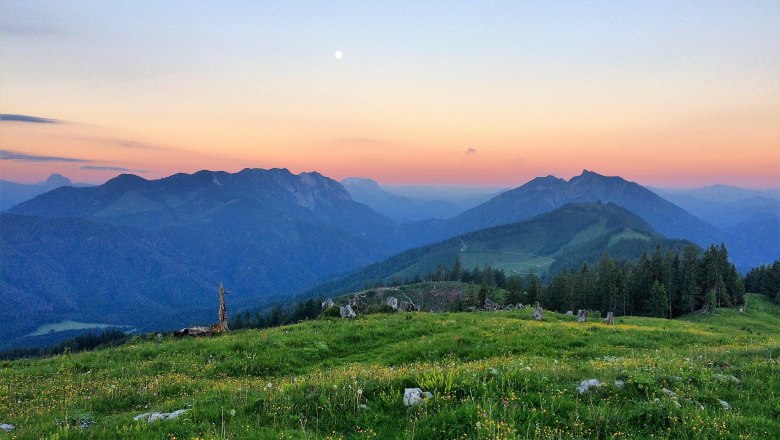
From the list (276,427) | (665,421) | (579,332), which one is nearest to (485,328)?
(579,332)

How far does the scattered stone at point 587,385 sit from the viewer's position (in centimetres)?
1052

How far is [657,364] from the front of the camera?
1368 cm

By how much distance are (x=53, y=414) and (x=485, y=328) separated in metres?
23.2

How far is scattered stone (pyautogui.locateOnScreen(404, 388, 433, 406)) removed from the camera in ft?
32.2

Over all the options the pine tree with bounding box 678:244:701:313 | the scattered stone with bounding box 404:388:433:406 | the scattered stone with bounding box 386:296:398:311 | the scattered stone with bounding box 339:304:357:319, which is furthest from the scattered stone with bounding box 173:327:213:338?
the pine tree with bounding box 678:244:701:313

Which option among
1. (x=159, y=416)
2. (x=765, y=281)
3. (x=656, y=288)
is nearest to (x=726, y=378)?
(x=159, y=416)

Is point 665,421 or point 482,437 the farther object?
point 665,421

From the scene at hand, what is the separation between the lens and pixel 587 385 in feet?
35.4

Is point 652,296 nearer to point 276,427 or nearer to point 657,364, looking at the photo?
point 657,364

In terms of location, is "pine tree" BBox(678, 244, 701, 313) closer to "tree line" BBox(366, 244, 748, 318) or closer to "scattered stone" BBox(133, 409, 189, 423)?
"tree line" BBox(366, 244, 748, 318)

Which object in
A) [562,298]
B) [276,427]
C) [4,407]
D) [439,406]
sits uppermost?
[439,406]

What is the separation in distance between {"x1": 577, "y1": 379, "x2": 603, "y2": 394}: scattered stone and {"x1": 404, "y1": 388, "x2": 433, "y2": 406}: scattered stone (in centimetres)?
408

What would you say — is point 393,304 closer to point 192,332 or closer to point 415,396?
point 192,332

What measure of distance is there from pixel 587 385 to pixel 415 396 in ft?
15.8
